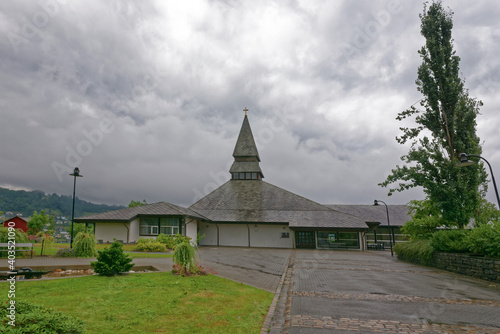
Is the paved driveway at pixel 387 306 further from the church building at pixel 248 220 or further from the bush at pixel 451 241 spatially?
the church building at pixel 248 220

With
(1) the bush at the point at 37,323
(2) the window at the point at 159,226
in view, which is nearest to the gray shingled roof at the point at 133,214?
(2) the window at the point at 159,226

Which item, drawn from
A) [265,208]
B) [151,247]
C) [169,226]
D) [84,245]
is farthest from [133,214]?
[265,208]

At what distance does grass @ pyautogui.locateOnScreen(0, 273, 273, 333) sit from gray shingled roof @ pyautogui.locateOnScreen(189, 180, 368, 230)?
2354 cm

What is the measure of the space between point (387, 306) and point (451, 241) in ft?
35.7

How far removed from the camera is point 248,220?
33281 millimetres

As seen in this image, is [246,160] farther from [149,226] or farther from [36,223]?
[36,223]

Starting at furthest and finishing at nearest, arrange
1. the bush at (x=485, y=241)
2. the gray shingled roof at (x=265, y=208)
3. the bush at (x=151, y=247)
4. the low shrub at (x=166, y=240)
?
the gray shingled roof at (x=265, y=208) < the low shrub at (x=166, y=240) < the bush at (x=151, y=247) < the bush at (x=485, y=241)

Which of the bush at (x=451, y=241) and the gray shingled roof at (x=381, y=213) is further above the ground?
the gray shingled roof at (x=381, y=213)

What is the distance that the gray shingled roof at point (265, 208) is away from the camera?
32.5 meters

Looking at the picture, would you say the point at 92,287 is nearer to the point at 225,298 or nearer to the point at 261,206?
the point at 225,298

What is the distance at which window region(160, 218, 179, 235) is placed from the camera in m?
29.1

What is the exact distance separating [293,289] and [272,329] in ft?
14.0

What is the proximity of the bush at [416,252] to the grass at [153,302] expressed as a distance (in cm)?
1421

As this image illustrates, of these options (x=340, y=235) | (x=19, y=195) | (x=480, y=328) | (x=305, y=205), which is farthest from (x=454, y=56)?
(x=19, y=195)
